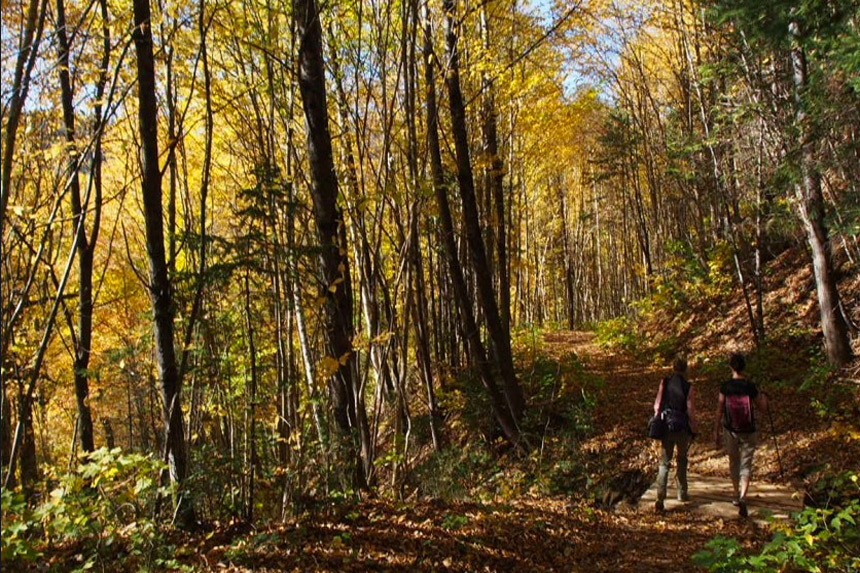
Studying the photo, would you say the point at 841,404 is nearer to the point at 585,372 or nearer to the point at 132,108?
the point at 585,372

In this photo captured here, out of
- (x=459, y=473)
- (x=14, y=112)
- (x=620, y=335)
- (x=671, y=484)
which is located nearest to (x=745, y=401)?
(x=671, y=484)

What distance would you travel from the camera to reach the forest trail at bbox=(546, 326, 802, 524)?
6.01 meters

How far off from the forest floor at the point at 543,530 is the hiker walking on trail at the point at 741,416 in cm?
38

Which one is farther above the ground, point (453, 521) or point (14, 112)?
point (14, 112)

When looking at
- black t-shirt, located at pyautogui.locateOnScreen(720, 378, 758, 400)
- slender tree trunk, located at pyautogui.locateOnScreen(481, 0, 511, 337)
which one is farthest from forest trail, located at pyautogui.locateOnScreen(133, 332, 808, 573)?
slender tree trunk, located at pyautogui.locateOnScreen(481, 0, 511, 337)

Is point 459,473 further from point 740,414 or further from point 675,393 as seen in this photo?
point 740,414

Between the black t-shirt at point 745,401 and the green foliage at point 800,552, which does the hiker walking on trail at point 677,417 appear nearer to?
the black t-shirt at point 745,401

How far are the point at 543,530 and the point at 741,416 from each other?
7.60 ft

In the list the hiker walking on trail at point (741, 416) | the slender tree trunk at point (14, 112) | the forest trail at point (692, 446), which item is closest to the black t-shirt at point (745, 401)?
the hiker walking on trail at point (741, 416)

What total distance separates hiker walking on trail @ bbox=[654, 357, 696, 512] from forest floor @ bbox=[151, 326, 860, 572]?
40 centimetres

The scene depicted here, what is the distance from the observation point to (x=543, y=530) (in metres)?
5.48

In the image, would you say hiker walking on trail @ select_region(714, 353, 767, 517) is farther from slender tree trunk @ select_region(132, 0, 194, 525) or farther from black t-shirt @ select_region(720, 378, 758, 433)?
slender tree trunk @ select_region(132, 0, 194, 525)

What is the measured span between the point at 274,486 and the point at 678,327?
1163 cm

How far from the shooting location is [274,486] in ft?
17.1
